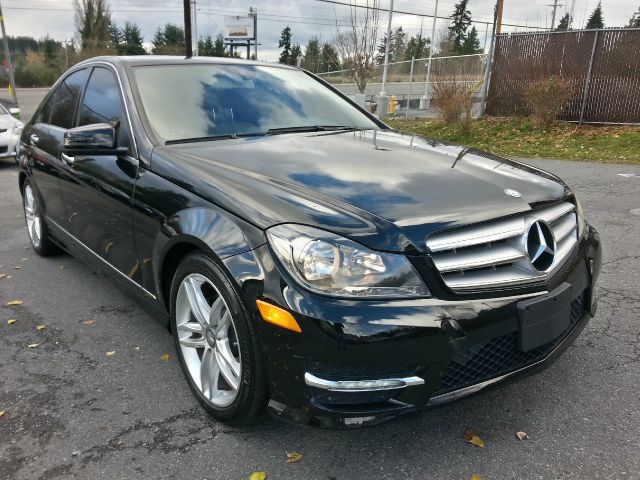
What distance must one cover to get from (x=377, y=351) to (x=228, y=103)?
202 cm

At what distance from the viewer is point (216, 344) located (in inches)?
96.0

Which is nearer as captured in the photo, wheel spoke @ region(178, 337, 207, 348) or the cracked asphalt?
the cracked asphalt

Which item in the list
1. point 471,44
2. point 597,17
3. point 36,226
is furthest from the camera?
point 597,17

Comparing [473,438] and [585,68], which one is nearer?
[473,438]

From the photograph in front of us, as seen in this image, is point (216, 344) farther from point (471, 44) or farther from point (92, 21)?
→ point (471, 44)

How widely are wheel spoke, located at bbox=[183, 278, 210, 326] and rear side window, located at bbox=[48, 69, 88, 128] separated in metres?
2.17

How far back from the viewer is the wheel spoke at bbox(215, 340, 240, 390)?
233 cm

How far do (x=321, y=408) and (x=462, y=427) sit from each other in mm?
837

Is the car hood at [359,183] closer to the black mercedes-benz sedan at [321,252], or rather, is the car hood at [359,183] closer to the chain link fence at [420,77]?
the black mercedes-benz sedan at [321,252]

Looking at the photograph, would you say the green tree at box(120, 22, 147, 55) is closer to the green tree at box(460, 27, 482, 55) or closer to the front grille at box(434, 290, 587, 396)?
the green tree at box(460, 27, 482, 55)

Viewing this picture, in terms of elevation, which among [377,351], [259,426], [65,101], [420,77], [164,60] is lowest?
[259,426]

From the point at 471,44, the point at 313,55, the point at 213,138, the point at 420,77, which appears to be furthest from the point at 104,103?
the point at 471,44

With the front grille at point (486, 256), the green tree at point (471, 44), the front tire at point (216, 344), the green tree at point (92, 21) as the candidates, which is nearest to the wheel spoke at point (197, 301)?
the front tire at point (216, 344)

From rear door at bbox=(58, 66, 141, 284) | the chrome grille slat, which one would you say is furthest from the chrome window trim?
the chrome grille slat
